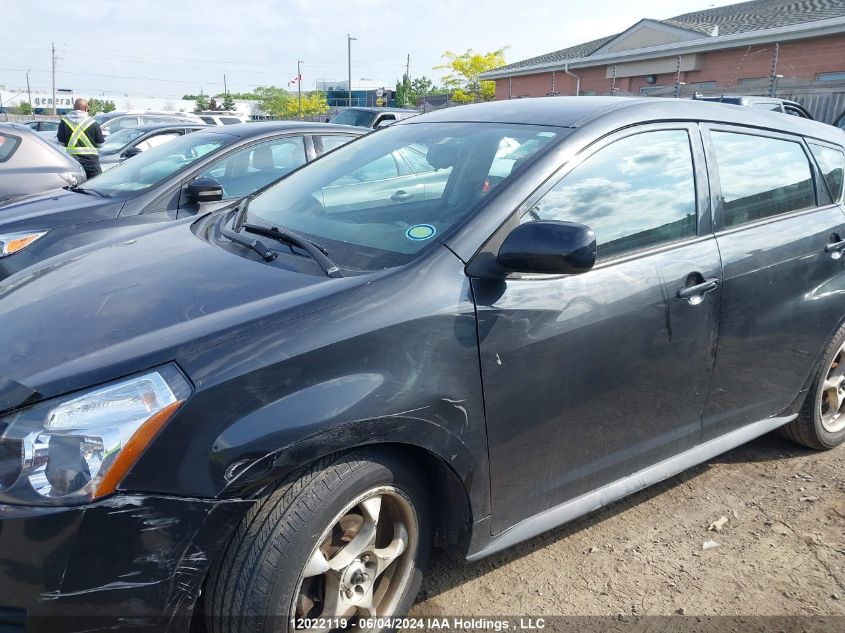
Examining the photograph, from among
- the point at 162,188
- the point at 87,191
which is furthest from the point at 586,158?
the point at 87,191

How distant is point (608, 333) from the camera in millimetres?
2367

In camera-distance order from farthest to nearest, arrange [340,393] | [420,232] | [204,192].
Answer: [204,192] < [420,232] < [340,393]

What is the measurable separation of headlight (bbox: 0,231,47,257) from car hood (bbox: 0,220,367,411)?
84.2 inches

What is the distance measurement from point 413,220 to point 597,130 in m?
0.76

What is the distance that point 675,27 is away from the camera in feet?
81.7

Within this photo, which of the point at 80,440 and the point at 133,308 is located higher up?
the point at 133,308

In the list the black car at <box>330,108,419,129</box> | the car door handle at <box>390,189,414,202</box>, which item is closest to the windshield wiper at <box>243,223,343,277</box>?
the car door handle at <box>390,189,414,202</box>

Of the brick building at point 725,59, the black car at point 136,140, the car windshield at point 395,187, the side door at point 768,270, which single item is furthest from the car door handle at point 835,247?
the brick building at point 725,59

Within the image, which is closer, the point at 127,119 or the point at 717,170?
the point at 717,170

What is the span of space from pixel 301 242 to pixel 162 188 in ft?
10.3

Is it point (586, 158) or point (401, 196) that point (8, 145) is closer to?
point (401, 196)

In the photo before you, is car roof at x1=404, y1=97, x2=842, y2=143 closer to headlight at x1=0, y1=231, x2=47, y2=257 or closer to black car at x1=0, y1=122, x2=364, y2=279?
black car at x1=0, y1=122, x2=364, y2=279

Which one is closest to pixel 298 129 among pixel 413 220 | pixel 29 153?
pixel 29 153

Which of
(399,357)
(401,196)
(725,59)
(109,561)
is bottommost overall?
(109,561)
